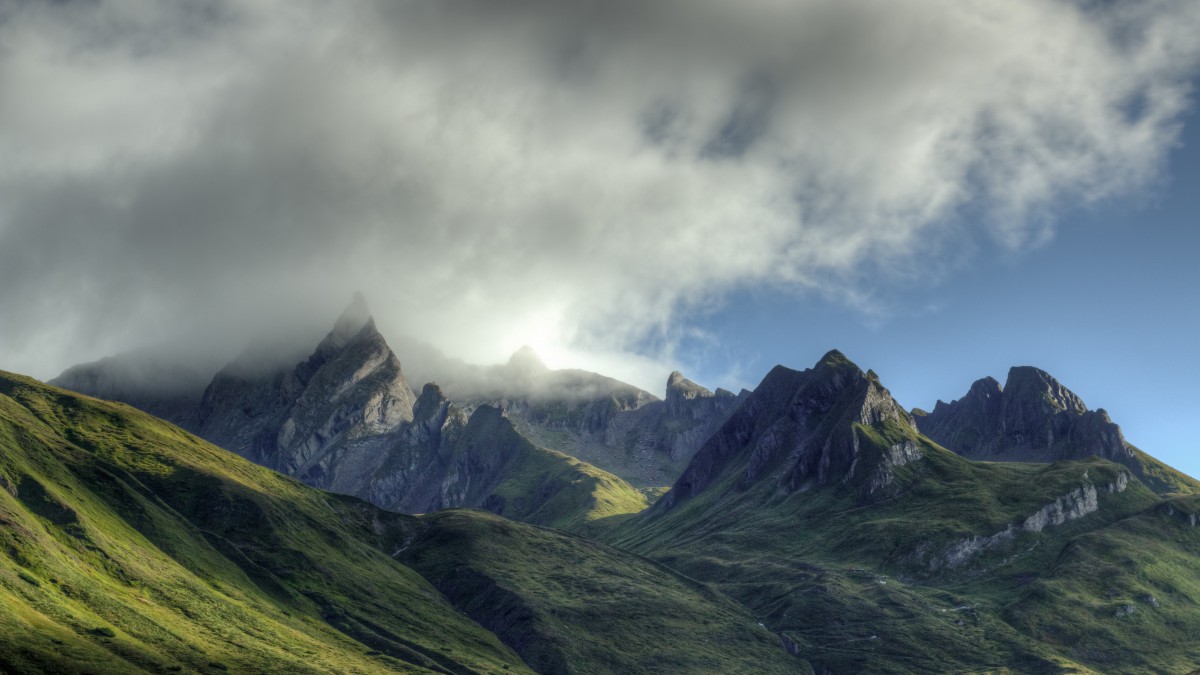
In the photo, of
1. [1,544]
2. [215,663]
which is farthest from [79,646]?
[1,544]

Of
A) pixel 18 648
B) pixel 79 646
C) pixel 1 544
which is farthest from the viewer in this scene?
pixel 1 544

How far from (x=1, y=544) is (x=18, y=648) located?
52.7m

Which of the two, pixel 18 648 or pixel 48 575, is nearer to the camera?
pixel 18 648

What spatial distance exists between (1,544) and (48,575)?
41.5 feet

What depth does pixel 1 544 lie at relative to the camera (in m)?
198

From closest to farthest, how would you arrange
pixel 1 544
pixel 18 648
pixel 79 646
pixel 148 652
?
1. pixel 18 648
2. pixel 79 646
3. pixel 148 652
4. pixel 1 544

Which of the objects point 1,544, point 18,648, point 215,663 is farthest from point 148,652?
point 1,544

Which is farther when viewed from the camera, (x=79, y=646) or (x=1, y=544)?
(x=1, y=544)

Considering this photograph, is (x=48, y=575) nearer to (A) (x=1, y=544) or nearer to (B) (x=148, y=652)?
(A) (x=1, y=544)

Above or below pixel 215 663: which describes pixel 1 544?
above

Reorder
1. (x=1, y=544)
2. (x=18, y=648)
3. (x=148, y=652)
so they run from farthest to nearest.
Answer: (x=1, y=544), (x=148, y=652), (x=18, y=648)

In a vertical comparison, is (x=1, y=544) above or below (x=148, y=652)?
above

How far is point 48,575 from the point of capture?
19925 centimetres

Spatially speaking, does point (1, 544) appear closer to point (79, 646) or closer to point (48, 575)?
point (48, 575)
